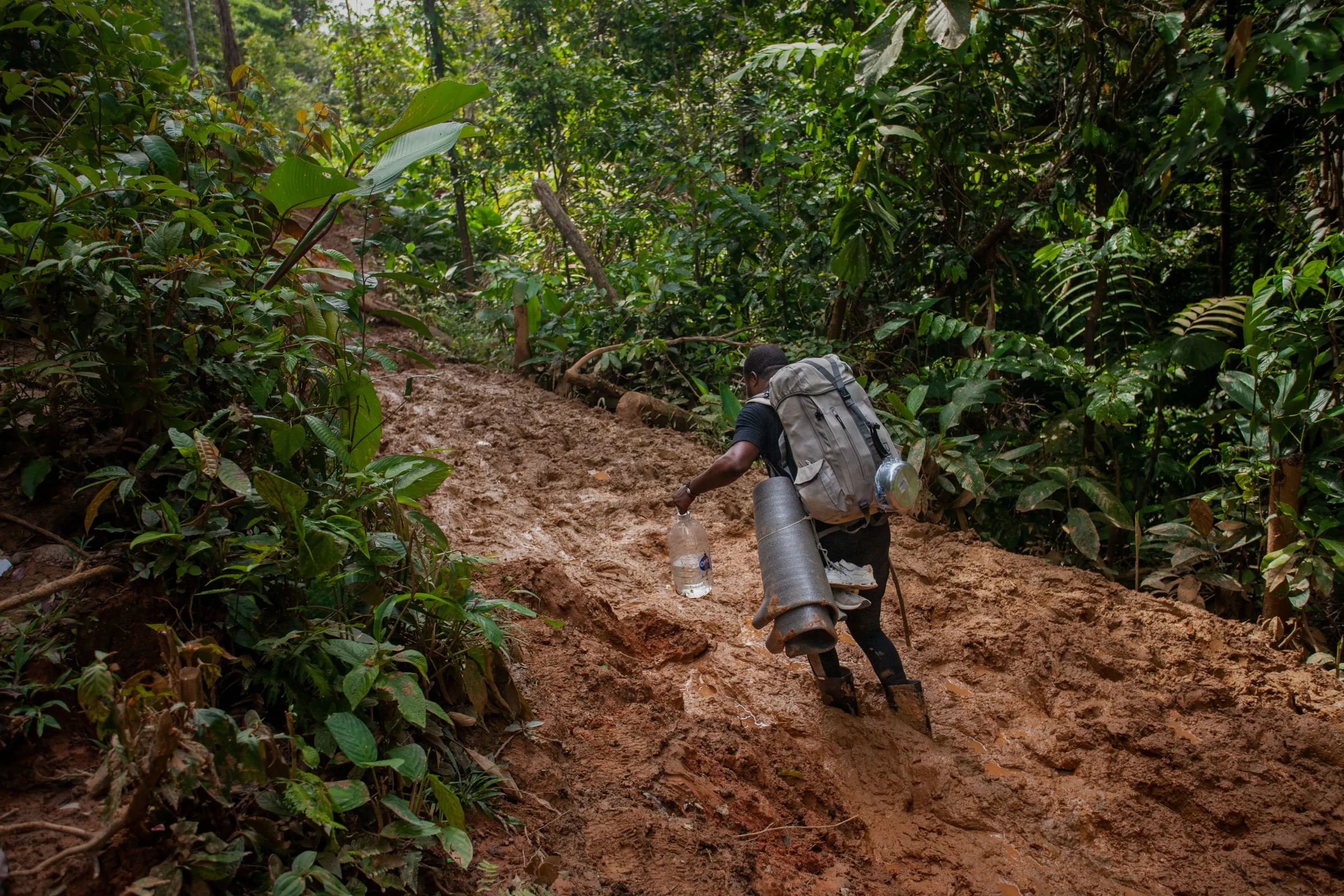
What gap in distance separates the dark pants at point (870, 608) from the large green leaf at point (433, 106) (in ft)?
7.29

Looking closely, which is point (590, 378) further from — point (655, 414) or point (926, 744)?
point (926, 744)

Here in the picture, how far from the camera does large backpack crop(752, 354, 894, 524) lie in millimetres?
3443

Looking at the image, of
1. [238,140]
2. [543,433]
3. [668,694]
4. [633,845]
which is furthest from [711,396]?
[633,845]

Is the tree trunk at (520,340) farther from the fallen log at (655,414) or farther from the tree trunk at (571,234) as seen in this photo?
the fallen log at (655,414)

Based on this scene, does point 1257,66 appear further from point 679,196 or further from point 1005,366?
point 679,196

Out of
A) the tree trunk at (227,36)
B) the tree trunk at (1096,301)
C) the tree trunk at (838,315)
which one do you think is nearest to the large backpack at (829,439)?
the tree trunk at (1096,301)

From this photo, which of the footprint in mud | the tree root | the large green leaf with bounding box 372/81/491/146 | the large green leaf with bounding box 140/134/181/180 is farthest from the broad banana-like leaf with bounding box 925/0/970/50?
the tree root

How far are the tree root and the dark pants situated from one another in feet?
8.50

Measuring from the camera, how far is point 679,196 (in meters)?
9.34

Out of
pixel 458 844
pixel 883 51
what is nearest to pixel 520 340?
pixel 883 51

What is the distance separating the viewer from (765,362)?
389cm

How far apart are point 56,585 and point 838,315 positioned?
5.72m

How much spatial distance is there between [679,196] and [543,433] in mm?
3791

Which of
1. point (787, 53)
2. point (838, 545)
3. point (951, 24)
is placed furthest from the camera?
point (787, 53)
